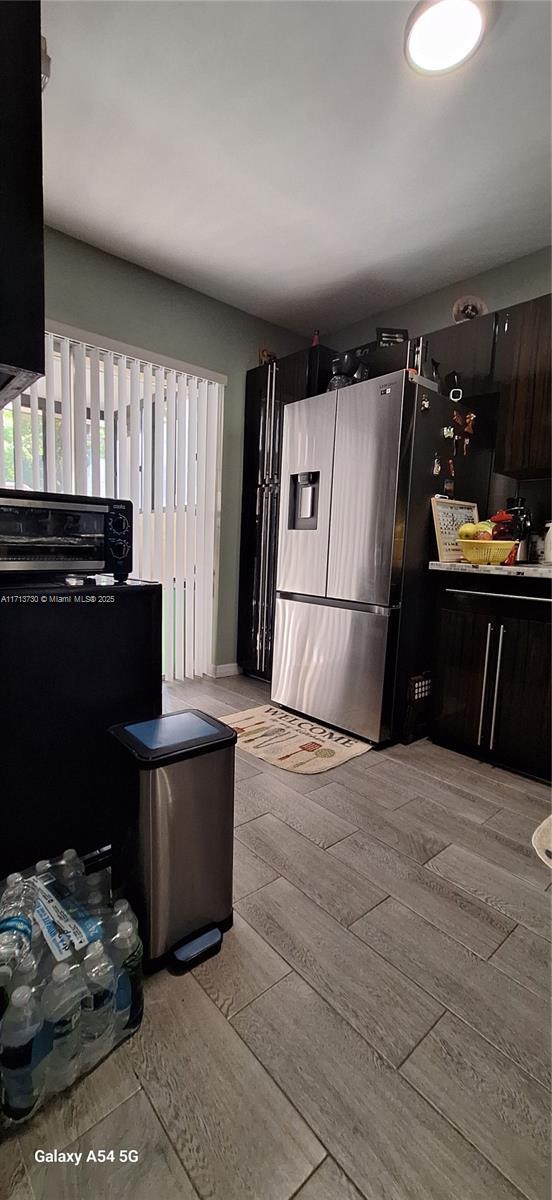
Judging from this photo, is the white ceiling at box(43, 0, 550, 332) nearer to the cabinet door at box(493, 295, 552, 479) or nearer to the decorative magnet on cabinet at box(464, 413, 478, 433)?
the cabinet door at box(493, 295, 552, 479)

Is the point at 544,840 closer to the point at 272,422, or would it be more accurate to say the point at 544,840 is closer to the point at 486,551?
the point at 486,551

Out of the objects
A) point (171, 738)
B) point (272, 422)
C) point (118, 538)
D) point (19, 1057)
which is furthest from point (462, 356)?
point (19, 1057)

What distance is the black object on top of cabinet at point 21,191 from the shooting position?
0.79 meters

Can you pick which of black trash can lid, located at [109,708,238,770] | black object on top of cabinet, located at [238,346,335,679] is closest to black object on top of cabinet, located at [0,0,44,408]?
black trash can lid, located at [109,708,238,770]

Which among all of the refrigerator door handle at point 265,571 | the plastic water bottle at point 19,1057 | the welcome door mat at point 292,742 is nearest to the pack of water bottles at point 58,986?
the plastic water bottle at point 19,1057

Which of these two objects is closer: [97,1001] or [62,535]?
[97,1001]

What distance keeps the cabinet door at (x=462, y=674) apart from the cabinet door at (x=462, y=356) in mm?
1231

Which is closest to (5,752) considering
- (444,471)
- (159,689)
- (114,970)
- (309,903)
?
Answer: (159,689)

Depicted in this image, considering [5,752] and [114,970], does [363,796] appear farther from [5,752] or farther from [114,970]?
[5,752]

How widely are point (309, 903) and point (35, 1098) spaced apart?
2.39 feet

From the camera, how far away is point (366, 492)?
2.38 meters

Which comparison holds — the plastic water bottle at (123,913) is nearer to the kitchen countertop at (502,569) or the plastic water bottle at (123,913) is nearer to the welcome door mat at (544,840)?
the welcome door mat at (544,840)

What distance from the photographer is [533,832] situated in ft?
5.62

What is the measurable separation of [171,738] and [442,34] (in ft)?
7.45
